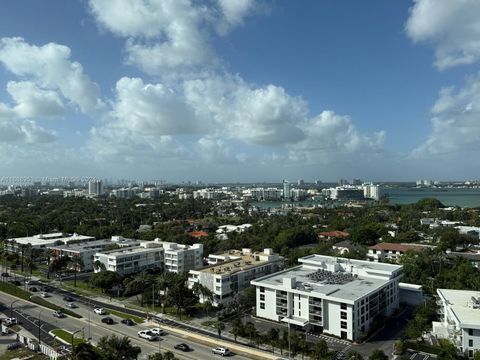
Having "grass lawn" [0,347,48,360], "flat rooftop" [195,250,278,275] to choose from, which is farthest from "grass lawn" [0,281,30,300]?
"flat rooftop" [195,250,278,275]

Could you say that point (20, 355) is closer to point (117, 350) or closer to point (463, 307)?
point (117, 350)

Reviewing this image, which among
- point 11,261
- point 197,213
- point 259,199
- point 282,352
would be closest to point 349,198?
point 259,199

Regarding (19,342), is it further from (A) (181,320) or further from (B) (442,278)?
(B) (442,278)

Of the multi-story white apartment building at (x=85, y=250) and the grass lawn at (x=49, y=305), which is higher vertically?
the multi-story white apartment building at (x=85, y=250)

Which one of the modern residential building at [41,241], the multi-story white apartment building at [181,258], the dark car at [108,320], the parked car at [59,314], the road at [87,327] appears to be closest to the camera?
the road at [87,327]

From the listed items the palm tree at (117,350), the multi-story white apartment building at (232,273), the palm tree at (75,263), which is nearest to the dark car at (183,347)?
the palm tree at (117,350)

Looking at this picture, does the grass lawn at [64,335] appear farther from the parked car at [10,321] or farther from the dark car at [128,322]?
the parked car at [10,321]
